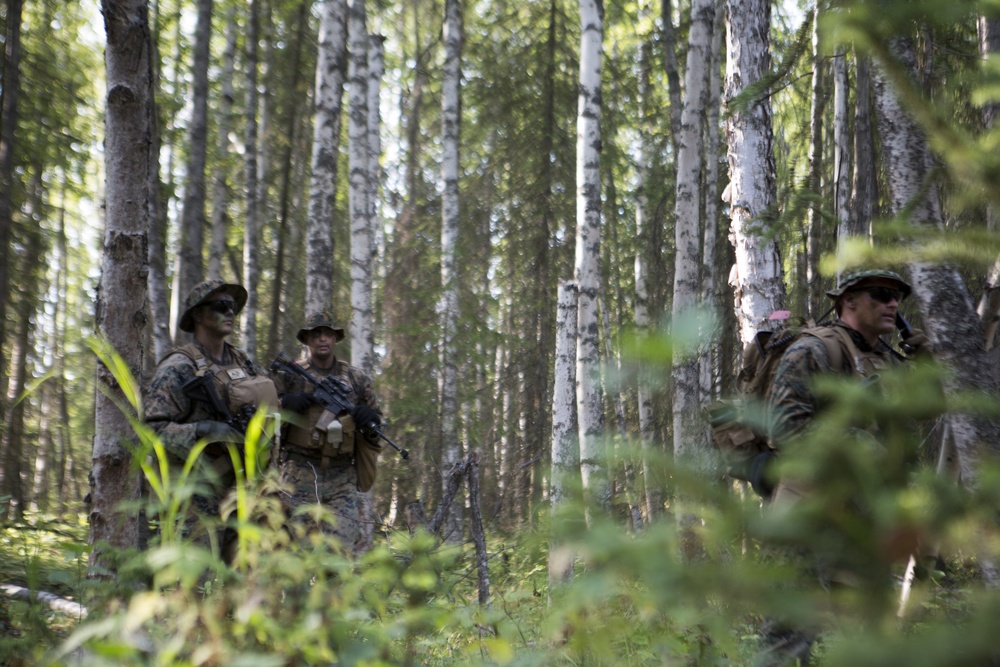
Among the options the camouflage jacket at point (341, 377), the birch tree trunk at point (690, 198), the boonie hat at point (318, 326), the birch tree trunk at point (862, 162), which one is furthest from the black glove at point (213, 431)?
the birch tree trunk at point (862, 162)

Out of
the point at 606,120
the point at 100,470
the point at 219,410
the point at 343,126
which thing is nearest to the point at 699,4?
the point at 606,120

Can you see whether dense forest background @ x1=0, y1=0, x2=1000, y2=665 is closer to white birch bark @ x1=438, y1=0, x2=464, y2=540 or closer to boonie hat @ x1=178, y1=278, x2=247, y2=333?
white birch bark @ x1=438, y1=0, x2=464, y2=540

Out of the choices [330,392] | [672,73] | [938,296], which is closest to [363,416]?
[330,392]

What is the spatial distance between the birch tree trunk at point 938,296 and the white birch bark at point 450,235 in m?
8.32

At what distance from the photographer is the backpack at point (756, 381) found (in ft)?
10.9

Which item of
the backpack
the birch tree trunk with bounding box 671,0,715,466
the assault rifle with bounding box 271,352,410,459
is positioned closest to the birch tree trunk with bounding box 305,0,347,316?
the assault rifle with bounding box 271,352,410,459

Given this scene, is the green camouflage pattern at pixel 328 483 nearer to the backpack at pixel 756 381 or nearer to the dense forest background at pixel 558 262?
the dense forest background at pixel 558 262

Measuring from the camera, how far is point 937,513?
1029 mm

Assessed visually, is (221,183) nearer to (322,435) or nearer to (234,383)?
(322,435)

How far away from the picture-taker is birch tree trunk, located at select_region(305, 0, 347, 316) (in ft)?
30.0

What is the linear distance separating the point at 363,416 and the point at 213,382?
5.13 feet

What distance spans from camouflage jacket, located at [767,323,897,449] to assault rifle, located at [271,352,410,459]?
3.38 metres

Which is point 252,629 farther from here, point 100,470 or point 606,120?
point 606,120

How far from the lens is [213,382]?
4598 millimetres
